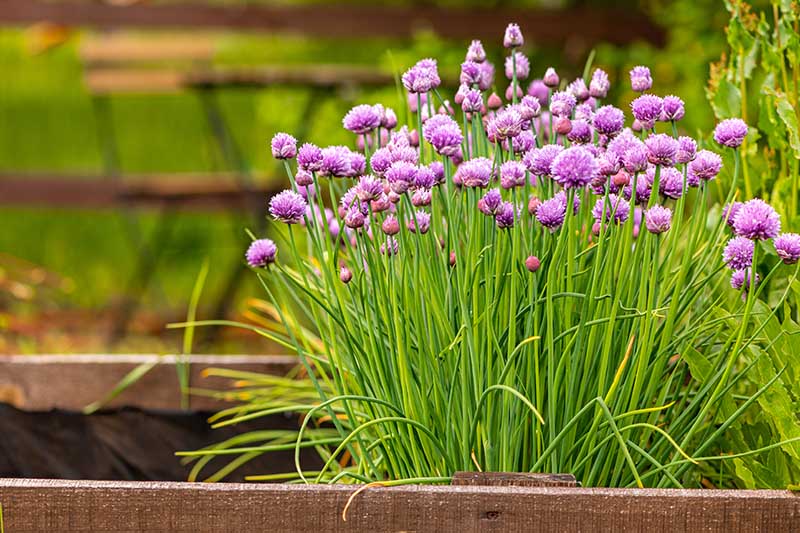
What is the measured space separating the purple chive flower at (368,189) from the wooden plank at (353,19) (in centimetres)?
340

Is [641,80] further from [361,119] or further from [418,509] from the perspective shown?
[418,509]

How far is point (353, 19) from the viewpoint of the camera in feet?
14.6

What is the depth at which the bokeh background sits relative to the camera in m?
4.03

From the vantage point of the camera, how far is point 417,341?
4.03ft

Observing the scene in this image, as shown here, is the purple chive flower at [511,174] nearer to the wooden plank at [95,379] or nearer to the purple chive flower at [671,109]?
the purple chive flower at [671,109]

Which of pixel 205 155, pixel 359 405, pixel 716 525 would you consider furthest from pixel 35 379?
pixel 205 155

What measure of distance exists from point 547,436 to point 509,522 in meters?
0.21

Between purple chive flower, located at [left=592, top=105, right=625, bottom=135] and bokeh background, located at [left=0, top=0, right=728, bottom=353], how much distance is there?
80.6 inches

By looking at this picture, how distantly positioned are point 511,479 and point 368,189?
1.14ft

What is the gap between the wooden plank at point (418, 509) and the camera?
104 centimetres

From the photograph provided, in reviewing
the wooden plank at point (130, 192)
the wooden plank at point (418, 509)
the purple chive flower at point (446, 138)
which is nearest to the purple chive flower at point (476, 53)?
the purple chive flower at point (446, 138)

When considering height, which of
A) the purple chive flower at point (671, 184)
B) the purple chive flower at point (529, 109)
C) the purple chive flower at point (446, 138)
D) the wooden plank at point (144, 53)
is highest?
the wooden plank at point (144, 53)

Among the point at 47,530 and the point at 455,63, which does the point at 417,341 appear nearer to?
the point at 47,530

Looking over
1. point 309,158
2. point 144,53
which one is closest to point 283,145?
point 309,158
